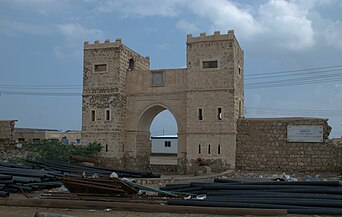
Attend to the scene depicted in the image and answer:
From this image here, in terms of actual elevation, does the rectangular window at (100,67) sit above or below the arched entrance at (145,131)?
above

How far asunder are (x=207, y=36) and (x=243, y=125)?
5237 mm

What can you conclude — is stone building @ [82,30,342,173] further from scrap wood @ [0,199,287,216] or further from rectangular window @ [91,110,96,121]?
scrap wood @ [0,199,287,216]

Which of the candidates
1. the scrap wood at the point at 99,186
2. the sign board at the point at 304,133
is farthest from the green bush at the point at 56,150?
the scrap wood at the point at 99,186

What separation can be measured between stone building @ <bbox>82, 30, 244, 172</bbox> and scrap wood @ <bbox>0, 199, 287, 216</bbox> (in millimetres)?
12291

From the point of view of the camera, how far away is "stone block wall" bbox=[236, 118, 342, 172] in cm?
2019

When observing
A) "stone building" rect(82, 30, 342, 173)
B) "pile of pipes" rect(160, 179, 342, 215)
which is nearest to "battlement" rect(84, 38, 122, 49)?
"stone building" rect(82, 30, 342, 173)

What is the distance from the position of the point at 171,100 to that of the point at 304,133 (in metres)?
7.37

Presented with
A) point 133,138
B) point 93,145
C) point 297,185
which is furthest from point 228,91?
point 297,185

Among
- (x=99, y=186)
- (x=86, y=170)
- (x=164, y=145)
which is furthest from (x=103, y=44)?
(x=164, y=145)

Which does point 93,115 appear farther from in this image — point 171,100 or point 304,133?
point 304,133

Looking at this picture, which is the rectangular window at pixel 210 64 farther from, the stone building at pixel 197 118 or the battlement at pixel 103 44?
the battlement at pixel 103 44

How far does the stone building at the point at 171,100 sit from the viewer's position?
844 inches

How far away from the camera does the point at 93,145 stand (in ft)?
76.7

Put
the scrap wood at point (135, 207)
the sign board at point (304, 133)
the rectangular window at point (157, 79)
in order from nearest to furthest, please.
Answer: the scrap wood at point (135, 207) < the sign board at point (304, 133) < the rectangular window at point (157, 79)
